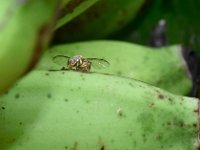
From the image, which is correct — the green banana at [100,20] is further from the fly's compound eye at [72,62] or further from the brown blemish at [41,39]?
the brown blemish at [41,39]

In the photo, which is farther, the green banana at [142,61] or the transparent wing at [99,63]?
the green banana at [142,61]

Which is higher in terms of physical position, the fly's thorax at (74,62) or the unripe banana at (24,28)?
the fly's thorax at (74,62)

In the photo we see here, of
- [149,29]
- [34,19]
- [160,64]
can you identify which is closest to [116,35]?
[149,29]

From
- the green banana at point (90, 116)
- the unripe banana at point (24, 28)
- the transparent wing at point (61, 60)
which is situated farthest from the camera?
the transparent wing at point (61, 60)

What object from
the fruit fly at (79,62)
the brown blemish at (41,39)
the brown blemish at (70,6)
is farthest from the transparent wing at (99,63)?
the brown blemish at (41,39)

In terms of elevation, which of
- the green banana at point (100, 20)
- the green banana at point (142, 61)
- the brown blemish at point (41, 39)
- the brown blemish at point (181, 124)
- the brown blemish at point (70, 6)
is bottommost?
the brown blemish at point (41, 39)

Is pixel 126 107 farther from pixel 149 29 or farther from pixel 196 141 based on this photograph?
pixel 149 29

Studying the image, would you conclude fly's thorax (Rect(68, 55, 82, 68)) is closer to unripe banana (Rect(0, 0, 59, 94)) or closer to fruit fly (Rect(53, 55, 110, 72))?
fruit fly (Rect(53, 55, 110, 72))
